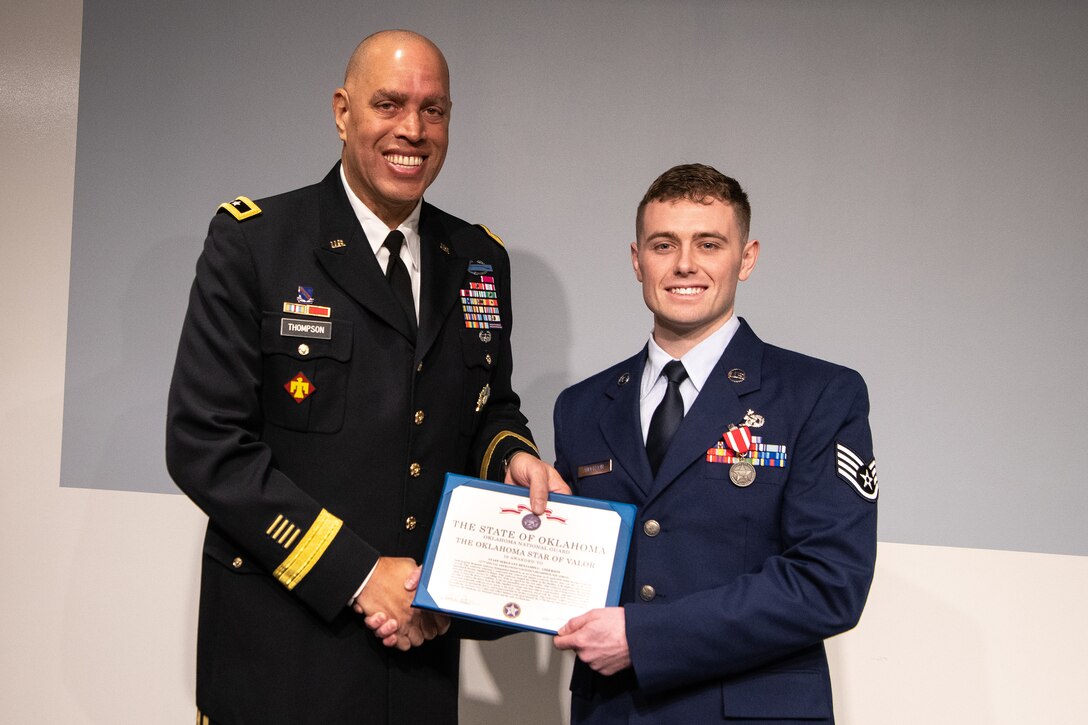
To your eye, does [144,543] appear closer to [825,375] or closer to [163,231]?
[163,231]

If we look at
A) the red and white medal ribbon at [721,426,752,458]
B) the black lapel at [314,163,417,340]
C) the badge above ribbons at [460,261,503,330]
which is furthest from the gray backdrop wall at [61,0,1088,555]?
the red and white medal ribbon at [721,426,752,458]

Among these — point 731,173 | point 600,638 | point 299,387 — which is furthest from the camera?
point 731,173

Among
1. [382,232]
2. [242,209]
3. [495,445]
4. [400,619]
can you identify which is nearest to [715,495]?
[495,445]

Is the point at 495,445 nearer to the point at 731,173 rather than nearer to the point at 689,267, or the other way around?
the point at 689,267

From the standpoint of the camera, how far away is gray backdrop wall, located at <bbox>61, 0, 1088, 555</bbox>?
262 centimetres

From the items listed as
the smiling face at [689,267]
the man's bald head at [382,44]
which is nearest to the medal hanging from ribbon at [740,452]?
the smiling face at [689,267]

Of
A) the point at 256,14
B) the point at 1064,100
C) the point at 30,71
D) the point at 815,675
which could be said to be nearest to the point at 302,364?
the point at 815,675

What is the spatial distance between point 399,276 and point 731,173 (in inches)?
44.4

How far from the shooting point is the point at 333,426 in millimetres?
1875

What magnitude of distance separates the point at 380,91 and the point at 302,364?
0.56 m

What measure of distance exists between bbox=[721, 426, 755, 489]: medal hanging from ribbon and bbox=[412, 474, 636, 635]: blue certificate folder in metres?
0.20

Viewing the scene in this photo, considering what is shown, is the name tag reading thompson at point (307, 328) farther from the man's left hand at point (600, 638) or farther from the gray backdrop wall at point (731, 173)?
the gray backdrop wall at point (731, 173)

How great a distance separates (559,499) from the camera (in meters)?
1.78

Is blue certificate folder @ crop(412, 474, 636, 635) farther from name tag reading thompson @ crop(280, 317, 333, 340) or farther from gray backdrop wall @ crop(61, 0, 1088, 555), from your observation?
gray backdrop wall @ crop(61, 0, 1088, 555)
